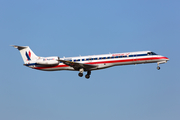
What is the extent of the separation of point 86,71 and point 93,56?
2.92m

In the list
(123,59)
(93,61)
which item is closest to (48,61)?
(93,61)

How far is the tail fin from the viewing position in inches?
1746

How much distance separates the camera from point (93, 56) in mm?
41125

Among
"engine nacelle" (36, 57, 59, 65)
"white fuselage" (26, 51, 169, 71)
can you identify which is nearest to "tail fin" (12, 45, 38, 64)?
"engine nacelle" (36, 57, 59, 65)

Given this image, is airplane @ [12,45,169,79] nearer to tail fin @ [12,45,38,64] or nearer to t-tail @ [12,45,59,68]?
t-tail @ [12,45,59,68]

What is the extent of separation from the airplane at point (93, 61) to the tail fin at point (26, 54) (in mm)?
983

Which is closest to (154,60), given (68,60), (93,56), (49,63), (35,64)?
(93,56)

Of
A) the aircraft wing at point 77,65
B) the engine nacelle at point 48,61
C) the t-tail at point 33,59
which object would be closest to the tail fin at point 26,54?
the t-tail at point 33,59

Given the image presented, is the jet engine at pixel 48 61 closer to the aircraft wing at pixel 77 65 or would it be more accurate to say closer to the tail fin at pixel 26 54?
the tail fin at pixel 26 54

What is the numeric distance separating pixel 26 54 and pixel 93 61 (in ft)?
38.2

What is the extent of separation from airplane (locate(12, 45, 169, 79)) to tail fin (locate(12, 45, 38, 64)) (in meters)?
0.98

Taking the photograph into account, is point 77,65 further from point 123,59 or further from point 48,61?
point 123,59

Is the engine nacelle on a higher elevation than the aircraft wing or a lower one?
higher

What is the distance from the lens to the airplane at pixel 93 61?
39.8 m
